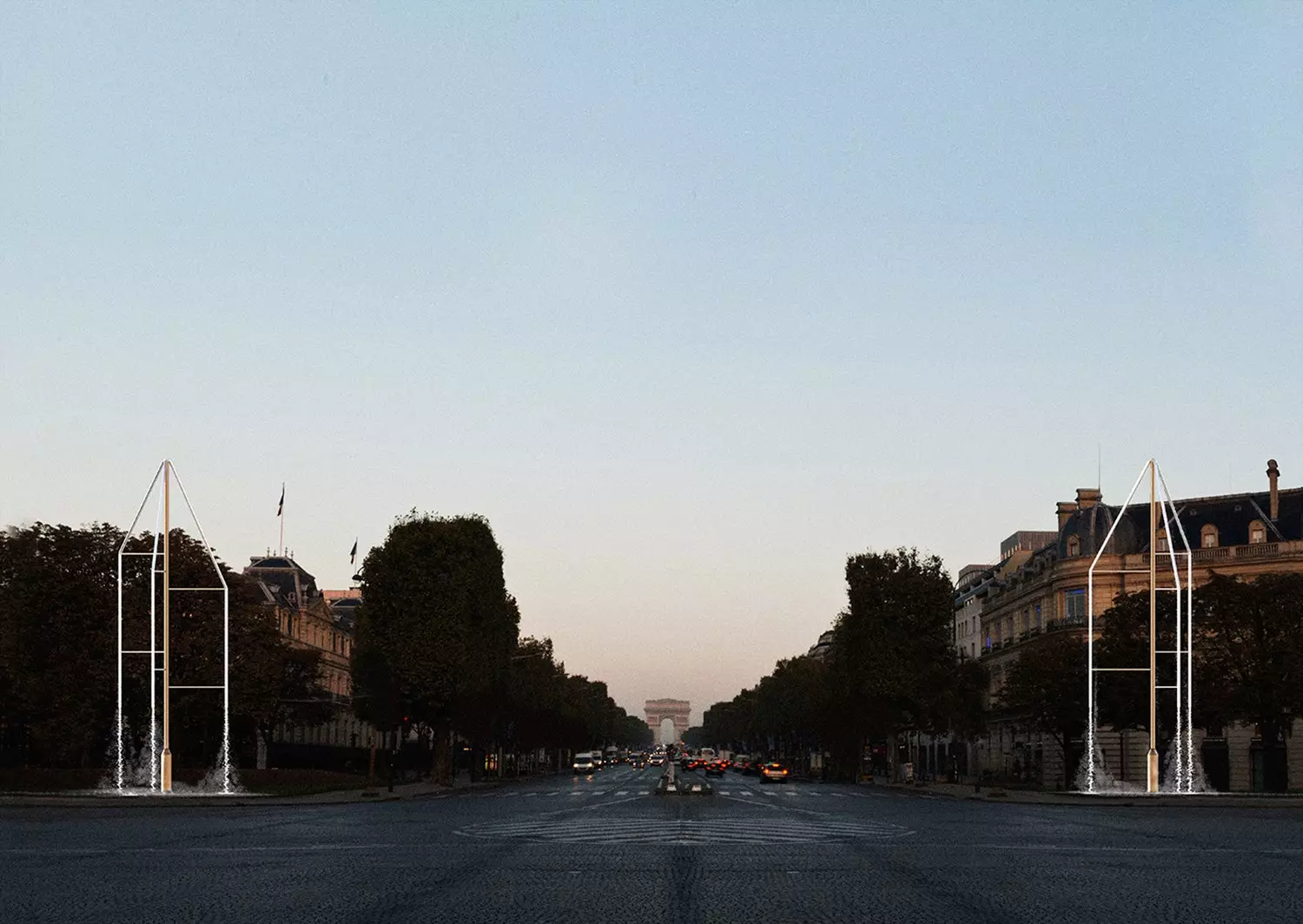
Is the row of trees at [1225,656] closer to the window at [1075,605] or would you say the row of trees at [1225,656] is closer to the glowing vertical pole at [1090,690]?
the glowing vertical pole at [1090,690]

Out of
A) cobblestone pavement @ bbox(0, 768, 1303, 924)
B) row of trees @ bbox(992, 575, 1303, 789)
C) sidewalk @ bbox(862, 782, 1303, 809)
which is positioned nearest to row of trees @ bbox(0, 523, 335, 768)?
cobblestone pavement @ bbox(0, 768, 1303, 924)

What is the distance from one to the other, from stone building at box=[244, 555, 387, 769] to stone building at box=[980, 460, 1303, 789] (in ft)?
141

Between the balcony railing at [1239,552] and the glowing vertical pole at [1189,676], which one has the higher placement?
the balcony railing at [1239,552]

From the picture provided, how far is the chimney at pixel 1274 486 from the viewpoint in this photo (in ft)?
316

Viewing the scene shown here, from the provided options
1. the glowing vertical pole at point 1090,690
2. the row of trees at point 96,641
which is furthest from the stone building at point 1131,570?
the row of trees at point 96,641

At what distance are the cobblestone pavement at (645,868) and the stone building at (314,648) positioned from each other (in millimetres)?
63605

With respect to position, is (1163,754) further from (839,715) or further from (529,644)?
(529,644)

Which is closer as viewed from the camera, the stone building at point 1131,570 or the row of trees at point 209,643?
the row of trees at point 209,643

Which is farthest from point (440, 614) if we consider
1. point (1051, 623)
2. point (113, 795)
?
point (1051, 623)

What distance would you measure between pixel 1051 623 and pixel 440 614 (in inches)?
1678

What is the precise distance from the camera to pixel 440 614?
80.0 meters

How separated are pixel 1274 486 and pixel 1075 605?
1408cm

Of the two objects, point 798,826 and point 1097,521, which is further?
point 1097,521

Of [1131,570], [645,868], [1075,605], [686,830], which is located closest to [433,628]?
[1131,570]
